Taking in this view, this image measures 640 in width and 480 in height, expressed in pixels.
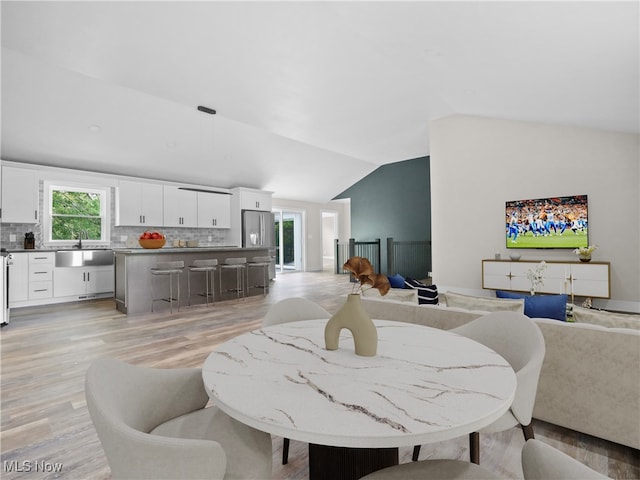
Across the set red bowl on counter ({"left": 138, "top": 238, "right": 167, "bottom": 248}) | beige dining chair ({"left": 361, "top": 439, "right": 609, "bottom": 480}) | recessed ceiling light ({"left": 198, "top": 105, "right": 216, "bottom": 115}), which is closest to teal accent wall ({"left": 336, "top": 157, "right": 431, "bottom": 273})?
recessed ceiling light ({"left": 198, "top": 105, "right": 216, "bottom": 115})

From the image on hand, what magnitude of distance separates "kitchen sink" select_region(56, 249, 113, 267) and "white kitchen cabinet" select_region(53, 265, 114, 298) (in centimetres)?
10

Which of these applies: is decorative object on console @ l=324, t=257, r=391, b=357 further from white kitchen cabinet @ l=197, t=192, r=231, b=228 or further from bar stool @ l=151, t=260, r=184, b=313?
white kitchen cabinet @ l=197, t=192, r=231, b=228

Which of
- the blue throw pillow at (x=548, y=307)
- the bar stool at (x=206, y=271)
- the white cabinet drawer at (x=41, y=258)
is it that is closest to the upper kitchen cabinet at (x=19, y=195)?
the white cabinet drawer at (x=41, y=258)

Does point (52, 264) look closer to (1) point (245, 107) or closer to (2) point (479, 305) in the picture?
(1) point (245, 107)

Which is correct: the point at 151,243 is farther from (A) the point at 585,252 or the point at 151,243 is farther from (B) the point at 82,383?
(A) the point at 585,252

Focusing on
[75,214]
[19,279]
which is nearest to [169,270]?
[19,279]

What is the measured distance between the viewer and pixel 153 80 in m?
4.53

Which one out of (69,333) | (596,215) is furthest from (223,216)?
(596,215)

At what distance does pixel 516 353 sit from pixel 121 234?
294 inches

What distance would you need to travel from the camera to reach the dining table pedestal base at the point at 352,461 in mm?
1131

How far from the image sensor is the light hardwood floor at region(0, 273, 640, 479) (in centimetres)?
161

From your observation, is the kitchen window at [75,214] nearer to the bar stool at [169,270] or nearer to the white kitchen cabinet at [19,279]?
the white kitchen cabinet at [19,279]

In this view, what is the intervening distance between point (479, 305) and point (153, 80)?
4862mm

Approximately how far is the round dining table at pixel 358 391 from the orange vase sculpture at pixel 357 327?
3cm
